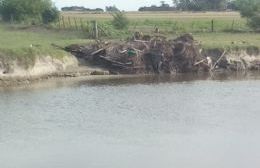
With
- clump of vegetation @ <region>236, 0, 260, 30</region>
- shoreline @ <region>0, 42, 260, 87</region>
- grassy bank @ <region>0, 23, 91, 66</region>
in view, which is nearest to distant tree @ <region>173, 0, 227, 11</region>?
clump of vegetation @ <region>236, 0, 260, 30</region>

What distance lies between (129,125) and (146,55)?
60.2 ft

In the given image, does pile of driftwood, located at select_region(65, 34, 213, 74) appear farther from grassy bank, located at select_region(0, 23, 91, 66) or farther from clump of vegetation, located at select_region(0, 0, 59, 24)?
clump of vegetation, located at select_region(0, 0, 59, 24)

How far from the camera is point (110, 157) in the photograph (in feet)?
70.2

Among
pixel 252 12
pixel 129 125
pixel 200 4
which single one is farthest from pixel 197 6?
pixel 129 125

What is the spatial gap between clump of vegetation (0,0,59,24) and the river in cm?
2800

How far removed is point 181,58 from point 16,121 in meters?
19.9

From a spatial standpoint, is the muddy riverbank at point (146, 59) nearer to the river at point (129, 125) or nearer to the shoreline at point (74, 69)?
the shoreline at point (74, 69)

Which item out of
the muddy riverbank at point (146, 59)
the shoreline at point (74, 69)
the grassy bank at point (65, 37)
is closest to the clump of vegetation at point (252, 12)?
the grassy bank at point (65, 37)

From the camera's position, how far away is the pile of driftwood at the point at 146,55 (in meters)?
43.9

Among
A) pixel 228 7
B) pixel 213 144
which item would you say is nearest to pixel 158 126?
A: pixel 213 144

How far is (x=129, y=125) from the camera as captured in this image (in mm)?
26219

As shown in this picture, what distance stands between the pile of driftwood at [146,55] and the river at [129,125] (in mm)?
5112

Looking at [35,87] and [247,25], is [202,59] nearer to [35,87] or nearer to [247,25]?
[35,87]

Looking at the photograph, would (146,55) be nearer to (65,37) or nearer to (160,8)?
(65,37)
